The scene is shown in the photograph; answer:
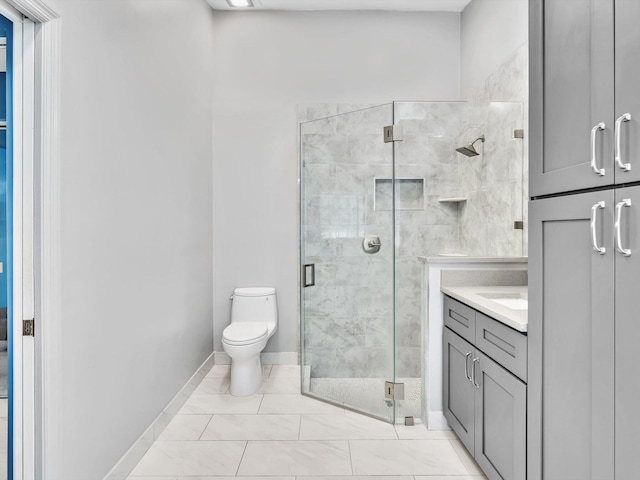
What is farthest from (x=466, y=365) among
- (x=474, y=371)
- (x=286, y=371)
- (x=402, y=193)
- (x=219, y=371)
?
(x=219, y=371)

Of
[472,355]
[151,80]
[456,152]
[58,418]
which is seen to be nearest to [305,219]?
[456,152]

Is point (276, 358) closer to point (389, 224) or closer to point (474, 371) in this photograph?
point (389, 224)

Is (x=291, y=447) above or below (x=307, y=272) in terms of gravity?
below

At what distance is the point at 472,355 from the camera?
1.97 metres

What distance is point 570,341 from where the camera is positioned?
1.21m

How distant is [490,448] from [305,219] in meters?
1.83

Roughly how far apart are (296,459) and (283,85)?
2.84 metres

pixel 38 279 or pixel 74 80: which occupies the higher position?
pixel 74 80

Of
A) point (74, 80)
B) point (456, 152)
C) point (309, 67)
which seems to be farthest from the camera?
point (309, 67)

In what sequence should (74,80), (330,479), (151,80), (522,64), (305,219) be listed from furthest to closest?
(305,219) < (522,64) < (151,80) < (330,479) < (74,80)

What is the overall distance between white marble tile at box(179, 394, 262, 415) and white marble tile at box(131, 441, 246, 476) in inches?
15.7

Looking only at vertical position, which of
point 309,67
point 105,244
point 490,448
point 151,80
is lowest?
point 490,448

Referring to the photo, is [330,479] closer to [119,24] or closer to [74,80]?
[74,80]

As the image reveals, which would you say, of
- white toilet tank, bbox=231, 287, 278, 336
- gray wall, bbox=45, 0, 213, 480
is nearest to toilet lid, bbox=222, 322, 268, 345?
white toilet tank, bbox=231, 287, 278, 336
